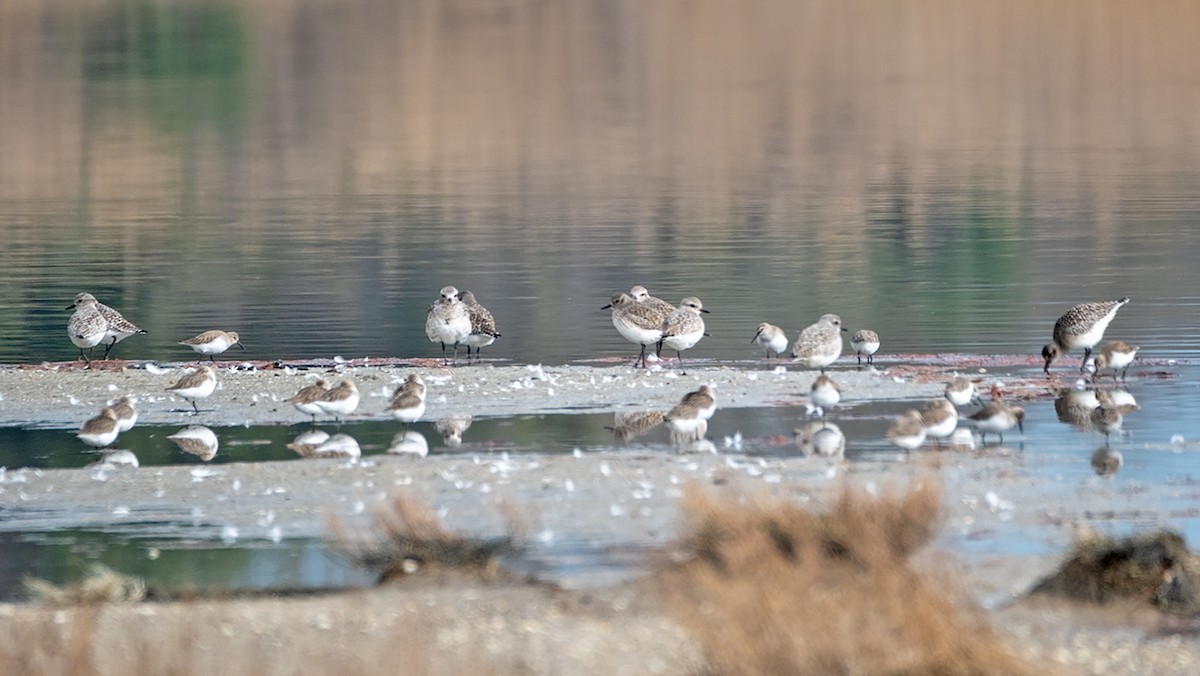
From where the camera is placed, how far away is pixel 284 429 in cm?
2180

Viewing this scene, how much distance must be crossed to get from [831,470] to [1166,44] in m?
97.8

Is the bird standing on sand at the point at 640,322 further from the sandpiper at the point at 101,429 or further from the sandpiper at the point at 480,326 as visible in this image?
the sandpiper at the point at 101,429

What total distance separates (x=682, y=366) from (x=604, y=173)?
3908 cm

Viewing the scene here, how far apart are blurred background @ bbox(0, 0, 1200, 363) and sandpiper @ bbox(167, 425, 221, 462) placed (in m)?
6.82

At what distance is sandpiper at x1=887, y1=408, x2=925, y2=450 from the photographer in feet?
61.4

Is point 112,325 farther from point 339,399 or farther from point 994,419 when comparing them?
point 994,419

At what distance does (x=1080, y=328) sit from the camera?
24391 millimetres

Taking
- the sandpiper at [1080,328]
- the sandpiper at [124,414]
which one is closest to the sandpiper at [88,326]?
the sandpiper at [124,414]

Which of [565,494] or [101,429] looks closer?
[565,494]

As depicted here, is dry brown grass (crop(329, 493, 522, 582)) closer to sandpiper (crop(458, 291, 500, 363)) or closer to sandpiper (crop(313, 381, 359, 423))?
sandpiper (crop(313, 381, 359, 423))

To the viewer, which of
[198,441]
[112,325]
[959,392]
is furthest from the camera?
[112,325]

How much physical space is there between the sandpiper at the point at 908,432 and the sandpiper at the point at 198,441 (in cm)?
637

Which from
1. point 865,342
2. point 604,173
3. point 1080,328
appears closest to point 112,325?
point 865,342

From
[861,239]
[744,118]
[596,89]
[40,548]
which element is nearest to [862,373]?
[40,548]
